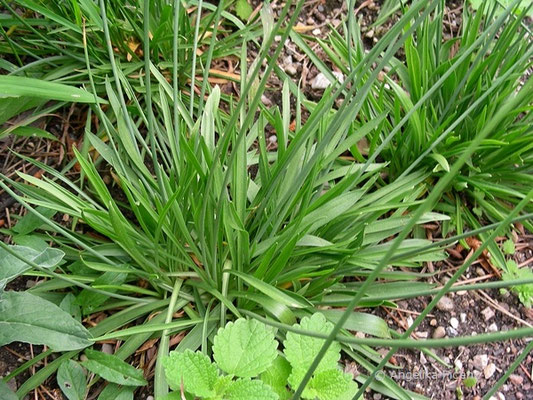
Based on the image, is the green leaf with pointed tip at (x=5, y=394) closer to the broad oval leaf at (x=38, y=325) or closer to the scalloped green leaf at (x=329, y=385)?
the broad oval leaf at (x=38, y=325)

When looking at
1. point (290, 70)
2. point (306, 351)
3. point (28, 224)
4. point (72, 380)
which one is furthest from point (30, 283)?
point (290, 70)

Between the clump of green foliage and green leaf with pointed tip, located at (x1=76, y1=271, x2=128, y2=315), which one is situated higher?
the clump of green foliage

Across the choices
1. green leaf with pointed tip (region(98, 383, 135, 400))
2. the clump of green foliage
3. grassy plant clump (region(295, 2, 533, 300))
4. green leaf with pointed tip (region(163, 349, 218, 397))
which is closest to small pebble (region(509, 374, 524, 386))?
grassy plant clump (region(295, 2, 533, 300))

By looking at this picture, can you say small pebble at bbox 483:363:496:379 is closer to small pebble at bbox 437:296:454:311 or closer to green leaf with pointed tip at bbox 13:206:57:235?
small pebble at bbox 437:296:454:311

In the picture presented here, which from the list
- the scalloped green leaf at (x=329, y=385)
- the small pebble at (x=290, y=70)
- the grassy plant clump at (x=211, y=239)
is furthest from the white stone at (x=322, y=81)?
the scalloped green leaf at (x=329, y=385)

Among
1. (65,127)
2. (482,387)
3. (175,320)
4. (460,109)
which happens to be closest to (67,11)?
(65,127)

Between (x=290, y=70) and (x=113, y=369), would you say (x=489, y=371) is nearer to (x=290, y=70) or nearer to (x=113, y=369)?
(x=113, y=369)

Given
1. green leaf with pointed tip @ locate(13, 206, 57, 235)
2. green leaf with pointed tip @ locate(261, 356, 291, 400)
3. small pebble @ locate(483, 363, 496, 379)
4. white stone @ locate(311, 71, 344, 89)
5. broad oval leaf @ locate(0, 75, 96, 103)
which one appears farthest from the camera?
white stone @ locate(311, 71, 344, 89)
